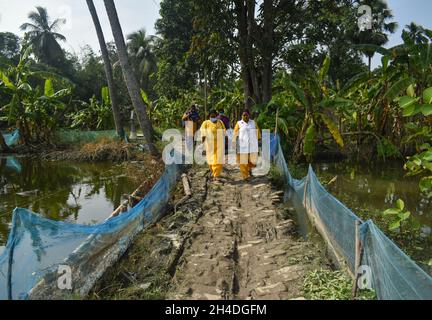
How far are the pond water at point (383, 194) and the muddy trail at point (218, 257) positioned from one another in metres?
1.61

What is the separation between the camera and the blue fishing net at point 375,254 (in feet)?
9.53

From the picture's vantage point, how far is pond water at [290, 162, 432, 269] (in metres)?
6.18

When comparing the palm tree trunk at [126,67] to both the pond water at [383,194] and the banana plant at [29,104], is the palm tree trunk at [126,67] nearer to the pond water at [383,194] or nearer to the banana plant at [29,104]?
the pond water at [383,194]

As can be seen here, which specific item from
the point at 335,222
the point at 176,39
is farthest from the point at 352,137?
the point at 176,39

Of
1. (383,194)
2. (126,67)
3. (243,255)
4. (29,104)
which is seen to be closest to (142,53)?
(29,104)

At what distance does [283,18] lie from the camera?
14469mm

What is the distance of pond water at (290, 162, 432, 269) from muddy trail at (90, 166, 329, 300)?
1.61m

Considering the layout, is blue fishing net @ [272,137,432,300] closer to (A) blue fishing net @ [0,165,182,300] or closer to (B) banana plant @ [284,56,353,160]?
(A) blue fishing net @ [0,165,182,300]

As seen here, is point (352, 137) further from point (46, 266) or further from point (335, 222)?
point (46, 266)

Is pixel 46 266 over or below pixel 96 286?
over

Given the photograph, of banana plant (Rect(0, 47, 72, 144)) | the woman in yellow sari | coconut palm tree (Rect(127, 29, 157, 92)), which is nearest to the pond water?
the woman in yellow sari

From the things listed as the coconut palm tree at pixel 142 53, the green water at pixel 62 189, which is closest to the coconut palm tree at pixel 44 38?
the coconut palm tree at pixel 142 53

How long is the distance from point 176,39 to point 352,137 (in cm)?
1455
